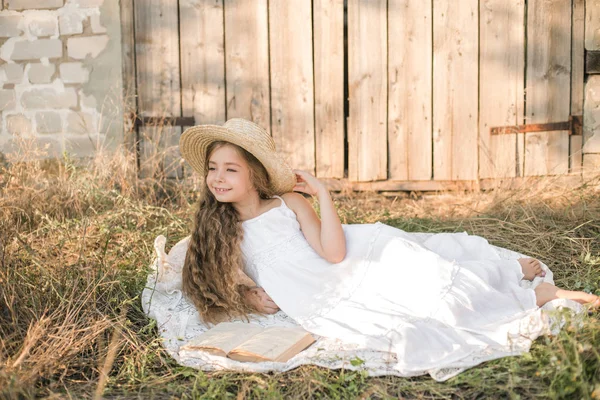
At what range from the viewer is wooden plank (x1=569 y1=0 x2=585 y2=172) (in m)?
4.20

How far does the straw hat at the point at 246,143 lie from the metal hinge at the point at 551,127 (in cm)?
209

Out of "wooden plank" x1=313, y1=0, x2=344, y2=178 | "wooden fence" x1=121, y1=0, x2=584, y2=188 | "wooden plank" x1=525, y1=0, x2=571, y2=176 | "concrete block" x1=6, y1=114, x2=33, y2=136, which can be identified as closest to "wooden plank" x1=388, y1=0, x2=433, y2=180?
"wooden fence" x1=121, y1=0, x2=584, y2=188

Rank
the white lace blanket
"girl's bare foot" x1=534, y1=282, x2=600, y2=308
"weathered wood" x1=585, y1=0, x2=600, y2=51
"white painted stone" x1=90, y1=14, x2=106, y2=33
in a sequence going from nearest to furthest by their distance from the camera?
the white lace blanket → "girl's bare foot" x1=534, y1=282, x2=600, y2=308 → "weathered wood" x1=585, y1=0, x2=600, y2=51 → "white painted stone" x1=90, y1=14, x2=106, y2=33

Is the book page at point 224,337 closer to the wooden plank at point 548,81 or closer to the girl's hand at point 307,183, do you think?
the girl's hand at point 307,183

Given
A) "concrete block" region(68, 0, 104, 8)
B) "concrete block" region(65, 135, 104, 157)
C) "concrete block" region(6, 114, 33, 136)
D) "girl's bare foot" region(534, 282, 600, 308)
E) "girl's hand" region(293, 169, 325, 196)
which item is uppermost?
"concrete block" region(68, 0, 104, 8)

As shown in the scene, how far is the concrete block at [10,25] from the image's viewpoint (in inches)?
175

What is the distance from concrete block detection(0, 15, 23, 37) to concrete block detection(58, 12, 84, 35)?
1.03 ft

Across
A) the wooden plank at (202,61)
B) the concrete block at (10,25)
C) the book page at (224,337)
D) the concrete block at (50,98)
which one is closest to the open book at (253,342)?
the book page at (224,337)

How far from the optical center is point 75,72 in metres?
4.46

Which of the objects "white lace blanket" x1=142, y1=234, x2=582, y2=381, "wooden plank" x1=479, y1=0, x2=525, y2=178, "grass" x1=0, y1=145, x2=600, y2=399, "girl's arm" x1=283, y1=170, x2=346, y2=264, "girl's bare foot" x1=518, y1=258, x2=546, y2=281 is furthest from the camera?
"wooden plank" x1=479, y1=0, x2=525, y2=178

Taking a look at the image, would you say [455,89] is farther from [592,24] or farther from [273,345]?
[273,345]

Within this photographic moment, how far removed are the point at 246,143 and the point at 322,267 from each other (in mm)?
621

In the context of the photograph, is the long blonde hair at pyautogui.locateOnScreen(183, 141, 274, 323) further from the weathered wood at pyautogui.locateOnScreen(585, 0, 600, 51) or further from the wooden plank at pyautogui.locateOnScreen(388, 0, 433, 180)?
the weathered wood at pyautogui.locateOnScreen(585, 0, 600, 51)

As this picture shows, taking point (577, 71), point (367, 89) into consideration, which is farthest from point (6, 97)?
point (577, 71)
